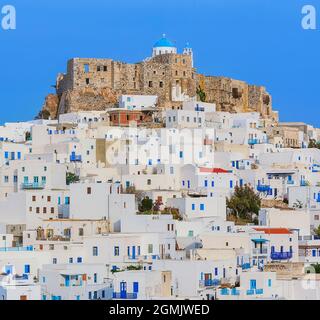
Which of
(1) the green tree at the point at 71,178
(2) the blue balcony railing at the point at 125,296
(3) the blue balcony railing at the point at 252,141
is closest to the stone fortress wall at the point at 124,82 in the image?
(3) the blue balcony railing at the point at 252,141

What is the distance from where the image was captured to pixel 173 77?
5222cm

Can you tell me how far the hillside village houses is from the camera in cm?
2873

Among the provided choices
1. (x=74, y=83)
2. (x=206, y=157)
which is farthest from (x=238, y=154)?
(x=74, y=83)

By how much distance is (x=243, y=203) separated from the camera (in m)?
39.7

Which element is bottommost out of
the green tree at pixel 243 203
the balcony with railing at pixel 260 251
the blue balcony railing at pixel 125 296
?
the blue balcony railing at pixel 125 296

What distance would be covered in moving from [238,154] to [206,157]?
1881 mm

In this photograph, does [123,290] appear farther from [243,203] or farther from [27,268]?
[243,203]

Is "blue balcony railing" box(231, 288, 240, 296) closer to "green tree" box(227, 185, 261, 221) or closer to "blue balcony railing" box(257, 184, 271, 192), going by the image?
"green tree" box(227, 185, 261, 221)

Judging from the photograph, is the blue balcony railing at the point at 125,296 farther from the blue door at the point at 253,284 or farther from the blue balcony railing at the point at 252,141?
the blue balcony railing at the point at 252,141

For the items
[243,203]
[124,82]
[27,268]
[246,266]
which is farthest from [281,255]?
[124,82]

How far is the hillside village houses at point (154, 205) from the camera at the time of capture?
28.7 meters

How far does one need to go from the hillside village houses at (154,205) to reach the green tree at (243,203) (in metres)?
0.31

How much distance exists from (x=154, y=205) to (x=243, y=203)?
10.2ft
